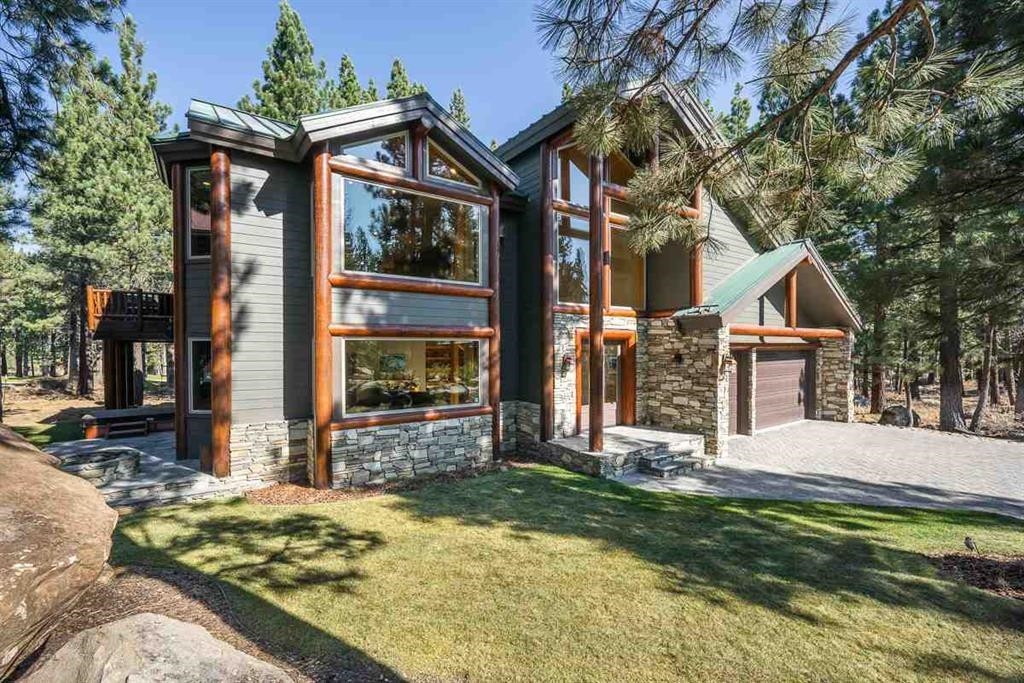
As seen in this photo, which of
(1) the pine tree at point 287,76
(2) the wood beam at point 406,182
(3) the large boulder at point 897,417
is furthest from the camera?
(1) the pine tree at point 287,76

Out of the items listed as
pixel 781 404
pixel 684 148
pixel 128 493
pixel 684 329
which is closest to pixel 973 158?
pixel 684 148

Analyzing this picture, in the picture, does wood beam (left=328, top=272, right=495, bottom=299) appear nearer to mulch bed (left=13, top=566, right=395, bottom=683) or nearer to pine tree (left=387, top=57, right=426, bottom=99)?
mulch bed (left=13, top=566, right=395, bottom=683)

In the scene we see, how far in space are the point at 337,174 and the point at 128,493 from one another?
20.0 ft

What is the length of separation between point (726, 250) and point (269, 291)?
10.8m

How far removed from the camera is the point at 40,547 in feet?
8.94

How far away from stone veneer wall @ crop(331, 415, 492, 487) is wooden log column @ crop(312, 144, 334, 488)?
0.19 metres

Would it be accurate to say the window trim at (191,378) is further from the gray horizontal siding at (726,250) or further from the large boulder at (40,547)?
the gray horizontal siding at (726,250)

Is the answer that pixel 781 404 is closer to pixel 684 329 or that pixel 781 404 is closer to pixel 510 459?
pixel 684 329

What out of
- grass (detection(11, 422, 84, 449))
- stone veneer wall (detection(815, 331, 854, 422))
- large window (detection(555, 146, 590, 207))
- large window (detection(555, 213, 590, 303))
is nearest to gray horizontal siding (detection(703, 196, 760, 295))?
large window (detection(555, 213, 590, 303))

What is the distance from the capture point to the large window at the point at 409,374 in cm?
817

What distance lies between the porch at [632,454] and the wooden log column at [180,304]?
7.32m

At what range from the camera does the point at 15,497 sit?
9.82 feet

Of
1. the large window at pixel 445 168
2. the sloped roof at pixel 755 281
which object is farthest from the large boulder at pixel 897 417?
the large window at pixel 445 168

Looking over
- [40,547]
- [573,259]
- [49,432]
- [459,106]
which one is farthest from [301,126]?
[459,106]
